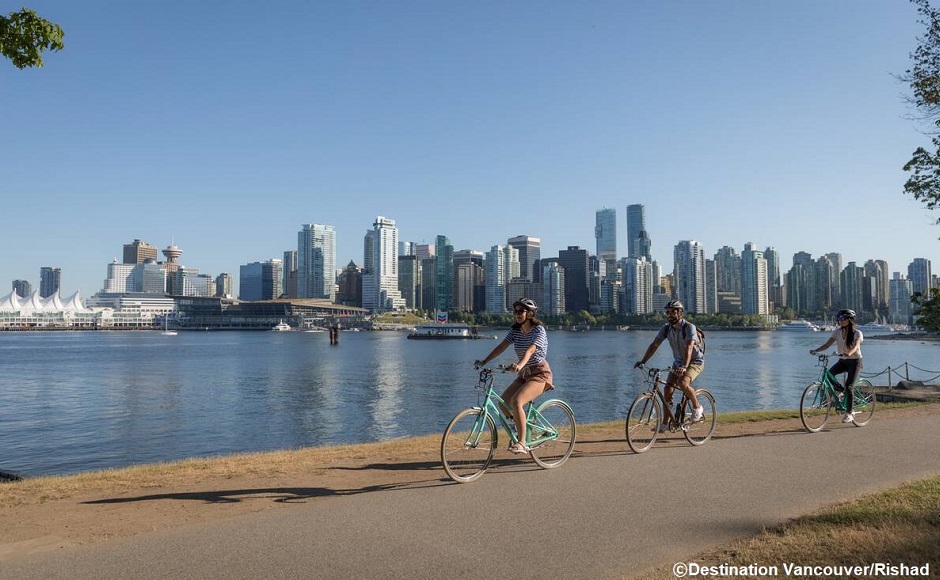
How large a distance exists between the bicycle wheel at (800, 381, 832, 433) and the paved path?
2769 mm

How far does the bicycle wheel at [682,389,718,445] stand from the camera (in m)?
10.6

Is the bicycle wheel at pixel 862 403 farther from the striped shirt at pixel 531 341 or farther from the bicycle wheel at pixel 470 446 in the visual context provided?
the bicycle wheel at pixel 470 446

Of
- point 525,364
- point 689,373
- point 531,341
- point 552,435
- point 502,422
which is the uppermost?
point 531,341

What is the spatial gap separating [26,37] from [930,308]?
77.2 ft

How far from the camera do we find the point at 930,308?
20141 mm

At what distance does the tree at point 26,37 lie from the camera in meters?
8.66

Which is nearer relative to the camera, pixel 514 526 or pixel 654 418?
pixel 514 526

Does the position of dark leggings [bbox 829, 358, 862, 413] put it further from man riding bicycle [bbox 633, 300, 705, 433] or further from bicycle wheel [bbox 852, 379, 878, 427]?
man riding bicycle [bbox 633, 300, 705, 433]

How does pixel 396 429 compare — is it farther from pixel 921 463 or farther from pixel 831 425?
pixel 921 463

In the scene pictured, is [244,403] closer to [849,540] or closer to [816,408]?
[816,408]

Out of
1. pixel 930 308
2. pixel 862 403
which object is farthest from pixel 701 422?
pixel 930 308

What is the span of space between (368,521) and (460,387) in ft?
135

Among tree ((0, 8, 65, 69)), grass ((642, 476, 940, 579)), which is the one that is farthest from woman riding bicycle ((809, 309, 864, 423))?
tree ((0, 8, 65, 69))

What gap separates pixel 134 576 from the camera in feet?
16.5
